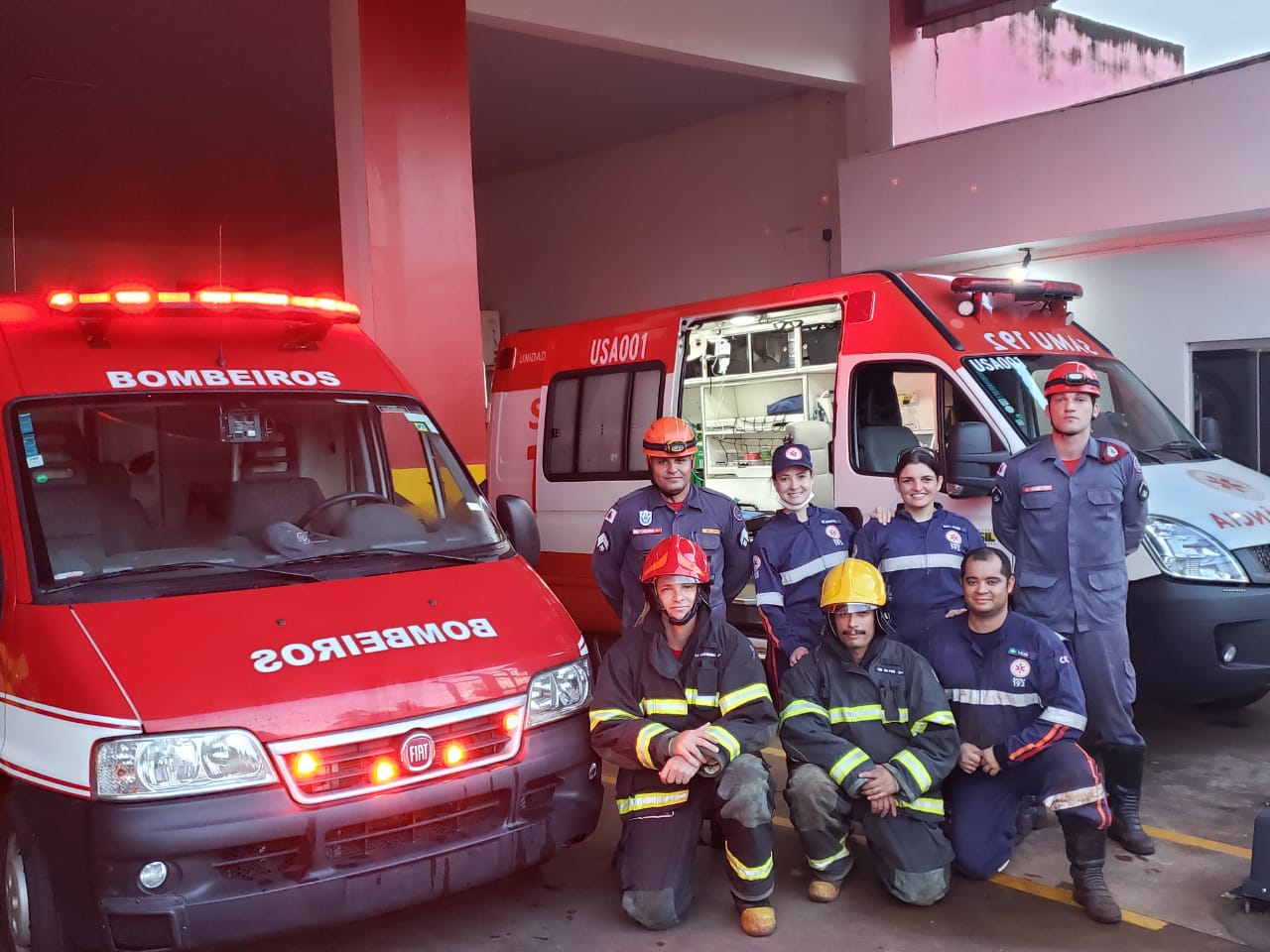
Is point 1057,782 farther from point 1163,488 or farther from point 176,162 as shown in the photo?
point 176,162

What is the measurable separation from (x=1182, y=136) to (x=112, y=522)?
8965 millimetres

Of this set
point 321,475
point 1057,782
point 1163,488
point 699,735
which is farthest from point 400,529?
point 1163,488

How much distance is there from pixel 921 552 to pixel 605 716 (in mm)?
1736

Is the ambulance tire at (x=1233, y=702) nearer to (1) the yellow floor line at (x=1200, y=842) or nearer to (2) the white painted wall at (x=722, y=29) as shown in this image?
(1) the yellow floor line at (x=1200, y=842)

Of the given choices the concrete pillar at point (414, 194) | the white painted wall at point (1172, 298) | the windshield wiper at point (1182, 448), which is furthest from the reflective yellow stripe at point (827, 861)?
the white painted wall at point (1172, 298)

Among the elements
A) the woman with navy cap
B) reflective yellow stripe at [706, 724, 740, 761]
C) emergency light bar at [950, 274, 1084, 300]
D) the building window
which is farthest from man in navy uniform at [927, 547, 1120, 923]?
the building window

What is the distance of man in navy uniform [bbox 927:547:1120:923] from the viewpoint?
4109 mm

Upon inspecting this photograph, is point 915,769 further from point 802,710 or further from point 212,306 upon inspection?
point 212,306

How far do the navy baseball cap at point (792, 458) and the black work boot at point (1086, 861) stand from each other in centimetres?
184

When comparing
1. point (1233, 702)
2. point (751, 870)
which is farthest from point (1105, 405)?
point (751, 870)

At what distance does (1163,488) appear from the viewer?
5.66 m

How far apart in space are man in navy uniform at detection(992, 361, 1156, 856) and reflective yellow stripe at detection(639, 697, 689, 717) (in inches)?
68.0

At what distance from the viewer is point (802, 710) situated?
14.2 feet

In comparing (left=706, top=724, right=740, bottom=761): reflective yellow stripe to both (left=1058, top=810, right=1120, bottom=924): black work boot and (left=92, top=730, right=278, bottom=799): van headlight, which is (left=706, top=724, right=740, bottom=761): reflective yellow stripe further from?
(left=92, top=730, right=278, bottom=799): van headlight
